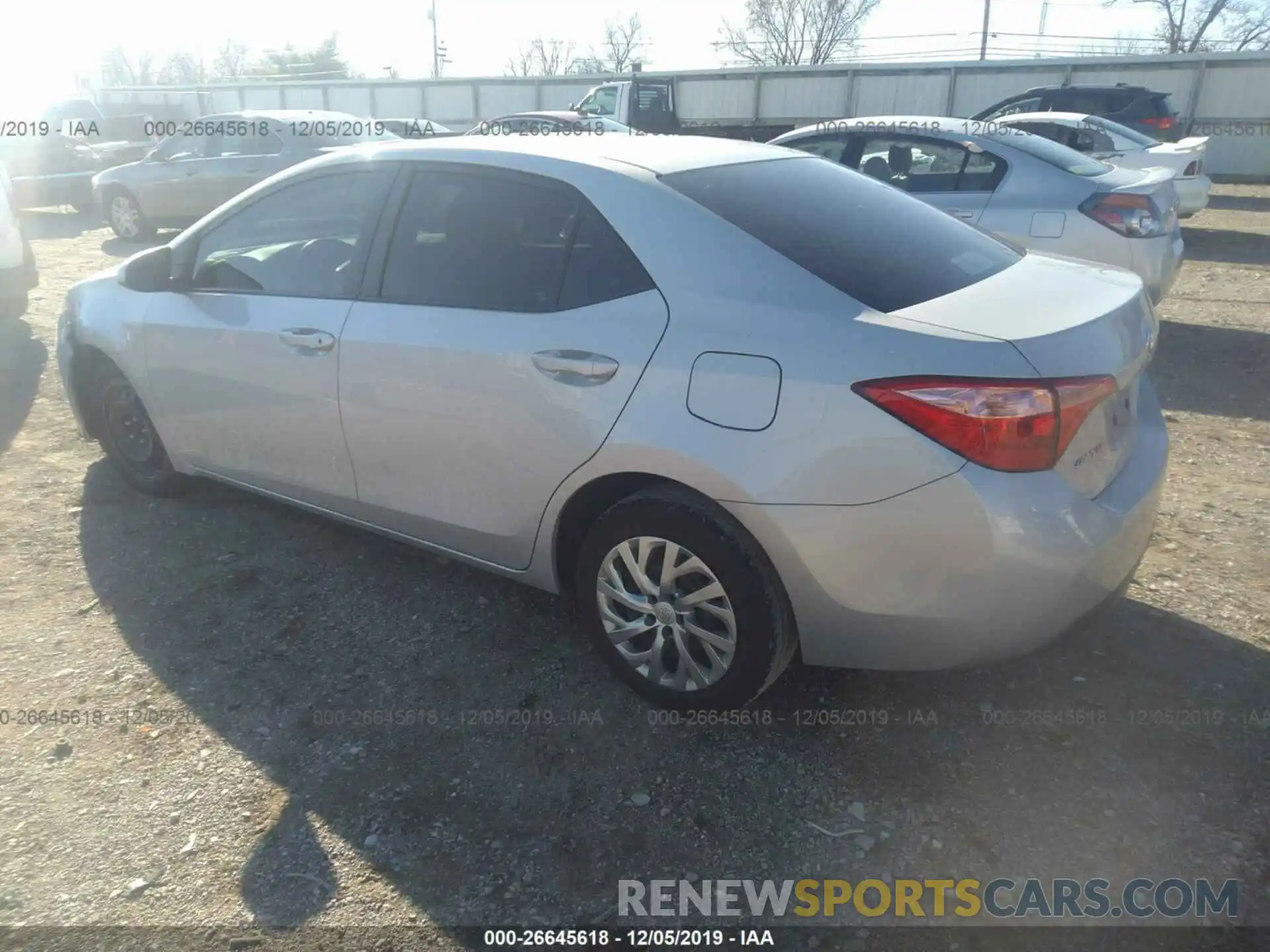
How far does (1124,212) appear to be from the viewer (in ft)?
21.1

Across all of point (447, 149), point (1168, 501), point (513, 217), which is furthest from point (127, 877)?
point (1168, 501)

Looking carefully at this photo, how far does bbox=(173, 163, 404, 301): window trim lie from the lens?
3.44 metres

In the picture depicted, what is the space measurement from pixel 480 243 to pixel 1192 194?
12230 millimetres

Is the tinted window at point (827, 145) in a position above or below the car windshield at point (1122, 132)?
below

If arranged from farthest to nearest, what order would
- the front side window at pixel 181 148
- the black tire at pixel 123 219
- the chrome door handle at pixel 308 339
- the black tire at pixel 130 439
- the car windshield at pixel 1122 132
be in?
the black tire at pixel 123 219, the front side window at pixel 181 148, the car windshield at pixel 1122 132, the black tire at pixel 130 439, the chrome door handle at pixel 308 339

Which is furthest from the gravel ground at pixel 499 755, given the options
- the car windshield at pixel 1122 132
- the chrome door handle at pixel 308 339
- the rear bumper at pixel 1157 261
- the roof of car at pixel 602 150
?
the car windshield at pixel 1122 132

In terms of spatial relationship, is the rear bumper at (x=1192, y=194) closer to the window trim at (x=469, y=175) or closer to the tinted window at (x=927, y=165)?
the tinted window at (x=927, y=165)

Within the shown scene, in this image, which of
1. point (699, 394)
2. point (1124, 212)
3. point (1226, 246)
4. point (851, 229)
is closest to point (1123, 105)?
point (1226, 246)

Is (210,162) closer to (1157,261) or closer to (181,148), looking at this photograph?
(181,148)

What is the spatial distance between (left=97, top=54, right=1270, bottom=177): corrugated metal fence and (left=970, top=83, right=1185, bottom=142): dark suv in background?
7.53 metres

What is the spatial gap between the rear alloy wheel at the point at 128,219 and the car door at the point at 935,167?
9.47 metres

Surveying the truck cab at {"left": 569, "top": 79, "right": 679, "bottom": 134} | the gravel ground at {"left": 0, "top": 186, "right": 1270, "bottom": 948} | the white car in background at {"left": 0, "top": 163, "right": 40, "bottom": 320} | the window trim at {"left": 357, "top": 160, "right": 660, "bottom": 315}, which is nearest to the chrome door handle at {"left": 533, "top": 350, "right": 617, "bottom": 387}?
the window trim at {"left": 357, "top": 160, "right": 660, "bottom": 315}

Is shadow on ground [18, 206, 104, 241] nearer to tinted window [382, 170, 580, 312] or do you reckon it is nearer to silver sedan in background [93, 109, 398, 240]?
silver sedan in background [93, 109, 398, 240]

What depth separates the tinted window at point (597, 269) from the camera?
2.84 m
